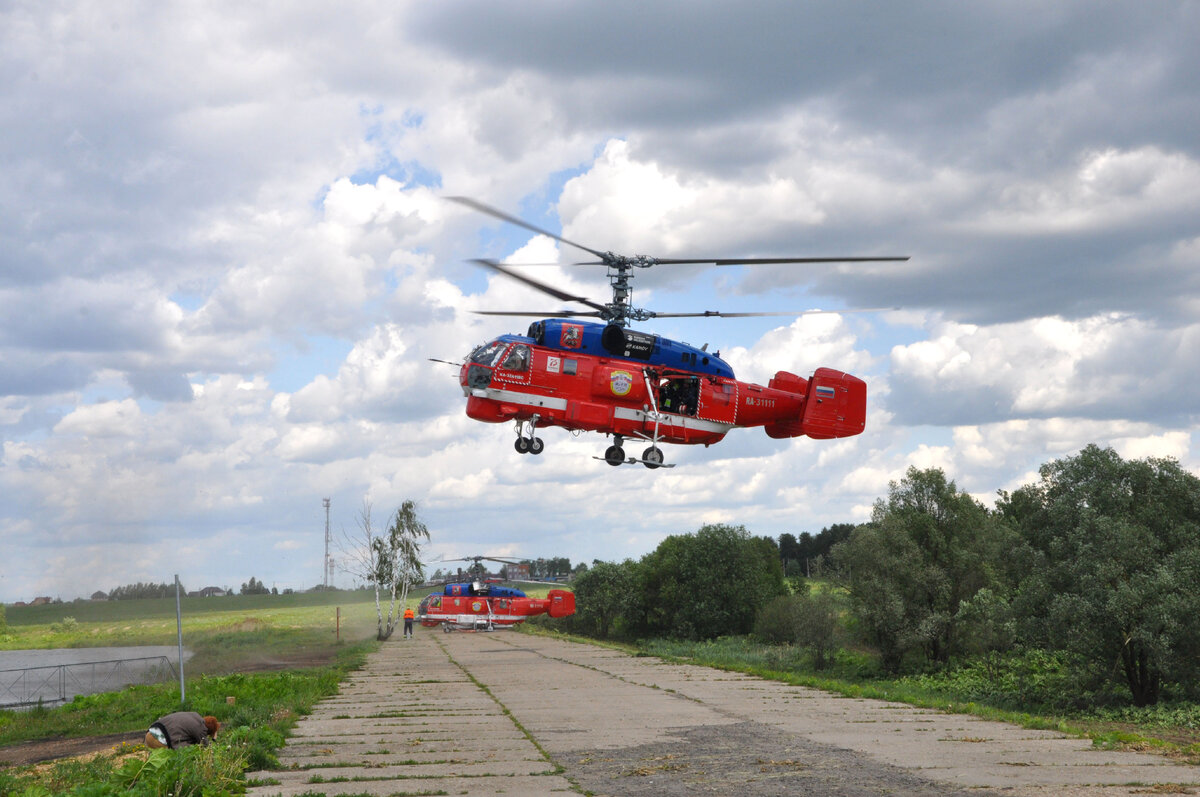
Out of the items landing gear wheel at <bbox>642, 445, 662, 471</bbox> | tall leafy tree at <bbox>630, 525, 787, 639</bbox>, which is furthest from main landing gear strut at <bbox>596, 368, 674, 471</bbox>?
tall leafy tree at <bbox>630, 525, 787, 639</bbox>

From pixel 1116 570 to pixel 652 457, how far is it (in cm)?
1893

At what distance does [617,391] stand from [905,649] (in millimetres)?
30783

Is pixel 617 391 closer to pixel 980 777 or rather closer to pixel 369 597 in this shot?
pixel 980 777

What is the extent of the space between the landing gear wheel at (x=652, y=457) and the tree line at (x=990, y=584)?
1790 centimetres

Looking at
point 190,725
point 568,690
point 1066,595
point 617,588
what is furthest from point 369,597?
point 190,725

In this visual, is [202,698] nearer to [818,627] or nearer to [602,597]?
[818,627]

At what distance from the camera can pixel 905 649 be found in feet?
157

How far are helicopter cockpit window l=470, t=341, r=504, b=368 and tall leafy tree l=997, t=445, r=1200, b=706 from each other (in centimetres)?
2220

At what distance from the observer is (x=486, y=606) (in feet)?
212

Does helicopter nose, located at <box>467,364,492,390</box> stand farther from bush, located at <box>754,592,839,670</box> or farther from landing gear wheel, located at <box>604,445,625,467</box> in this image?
bush, located at <box>754,592,839,670</box>

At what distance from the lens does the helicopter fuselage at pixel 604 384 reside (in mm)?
23500

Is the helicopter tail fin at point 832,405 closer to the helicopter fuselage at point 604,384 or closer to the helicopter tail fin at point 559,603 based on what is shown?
the helicopter fuselage at point 604,384

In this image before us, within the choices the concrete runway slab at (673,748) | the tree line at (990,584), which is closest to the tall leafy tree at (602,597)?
the tree line at (990,584)

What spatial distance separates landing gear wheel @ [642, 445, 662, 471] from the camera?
2406 centimetres
